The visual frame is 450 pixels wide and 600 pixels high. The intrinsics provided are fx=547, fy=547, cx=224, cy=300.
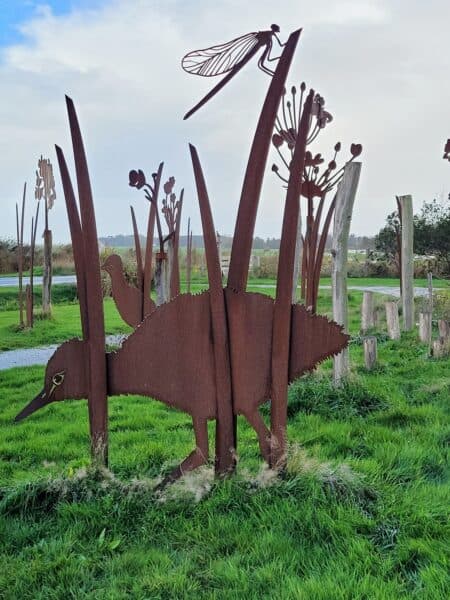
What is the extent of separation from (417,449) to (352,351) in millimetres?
3952

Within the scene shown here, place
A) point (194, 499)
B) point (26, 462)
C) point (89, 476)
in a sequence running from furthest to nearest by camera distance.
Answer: point (26, 462)
point (89, 476)
point (194, 499)

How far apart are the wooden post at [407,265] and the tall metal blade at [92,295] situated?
659 centimetres

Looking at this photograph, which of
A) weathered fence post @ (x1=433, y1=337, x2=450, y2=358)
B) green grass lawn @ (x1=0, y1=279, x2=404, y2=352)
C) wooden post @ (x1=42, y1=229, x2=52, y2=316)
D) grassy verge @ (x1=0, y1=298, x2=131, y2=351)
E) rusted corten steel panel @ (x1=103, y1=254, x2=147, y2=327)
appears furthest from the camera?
wooden post @ (x1=42, y1=229, x2=52, y2=316)

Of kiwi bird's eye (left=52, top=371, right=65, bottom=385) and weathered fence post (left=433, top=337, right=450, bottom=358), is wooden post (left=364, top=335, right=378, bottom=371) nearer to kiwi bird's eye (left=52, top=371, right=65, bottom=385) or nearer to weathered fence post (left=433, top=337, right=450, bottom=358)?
weathered fence post (left=433, top=337, right=450, bottom=358)

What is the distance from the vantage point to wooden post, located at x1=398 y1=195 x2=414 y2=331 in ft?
27.9

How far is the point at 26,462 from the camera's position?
3.67m

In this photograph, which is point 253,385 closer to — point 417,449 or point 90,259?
point 90,259

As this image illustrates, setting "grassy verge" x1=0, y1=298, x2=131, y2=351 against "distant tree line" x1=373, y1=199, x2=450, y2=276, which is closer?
"grassy verge" x1=0, y1=298, x2=131, y2=351

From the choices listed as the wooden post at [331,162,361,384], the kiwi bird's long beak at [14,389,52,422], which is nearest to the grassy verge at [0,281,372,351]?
the wooden post at [331,162,361,384]

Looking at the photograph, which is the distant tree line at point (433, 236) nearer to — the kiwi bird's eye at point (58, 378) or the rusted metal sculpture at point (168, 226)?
the rusted metal sculpture at point (168, 226)

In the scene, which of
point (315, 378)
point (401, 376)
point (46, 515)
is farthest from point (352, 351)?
point (46, 515)

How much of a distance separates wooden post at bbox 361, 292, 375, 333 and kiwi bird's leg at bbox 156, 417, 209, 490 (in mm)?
6103

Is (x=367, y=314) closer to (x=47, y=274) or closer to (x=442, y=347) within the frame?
(x=442, y=347)

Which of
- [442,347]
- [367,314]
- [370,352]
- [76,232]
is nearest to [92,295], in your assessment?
[76,232]
